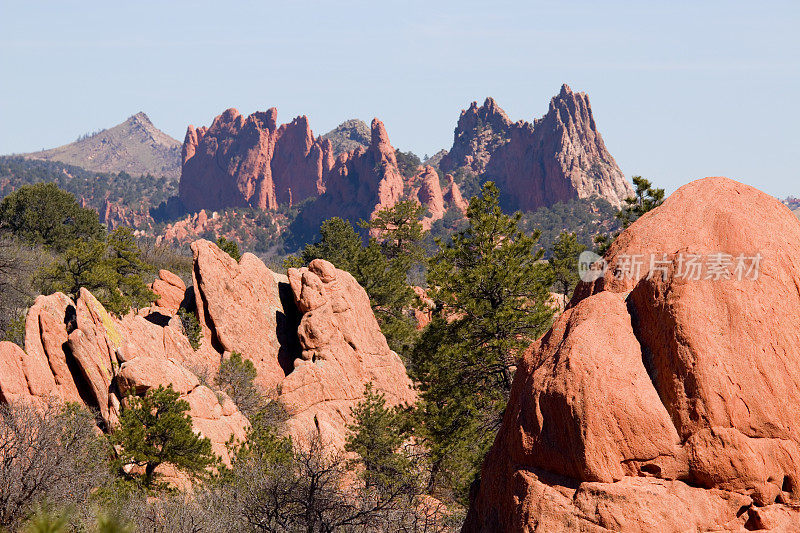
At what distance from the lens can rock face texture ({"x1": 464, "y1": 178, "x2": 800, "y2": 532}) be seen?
9.24m

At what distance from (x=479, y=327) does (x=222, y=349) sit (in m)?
17.8

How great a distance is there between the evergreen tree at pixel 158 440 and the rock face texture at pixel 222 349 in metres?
1.72

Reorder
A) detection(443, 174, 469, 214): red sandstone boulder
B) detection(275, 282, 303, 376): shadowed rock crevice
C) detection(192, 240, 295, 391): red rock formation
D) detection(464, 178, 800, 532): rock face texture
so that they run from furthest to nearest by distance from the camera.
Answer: detection(443, 174, 469, 214): red sandstone boulder, detection(275, 282, 303, 376): shadowed rock crevice, detection(192, 240, 295, 391): red rock formation, detection(464, 178, 800, 532): rock face texture

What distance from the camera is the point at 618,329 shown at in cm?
1048

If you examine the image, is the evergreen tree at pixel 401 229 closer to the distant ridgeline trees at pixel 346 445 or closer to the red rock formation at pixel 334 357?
the red rock formation at pixel 334 357

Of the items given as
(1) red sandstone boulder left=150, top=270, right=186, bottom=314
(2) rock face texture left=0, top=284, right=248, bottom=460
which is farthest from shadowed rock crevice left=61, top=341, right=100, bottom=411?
(1) red sandstone boulder left=150, top=270, right=186, bottom=314

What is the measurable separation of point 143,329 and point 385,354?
11989mm

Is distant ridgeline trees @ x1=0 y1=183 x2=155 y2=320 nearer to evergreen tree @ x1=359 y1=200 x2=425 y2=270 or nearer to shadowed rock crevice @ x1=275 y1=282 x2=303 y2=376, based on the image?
shadowed rock crevice @ x1=275 y1=282 x2=303 y2=376

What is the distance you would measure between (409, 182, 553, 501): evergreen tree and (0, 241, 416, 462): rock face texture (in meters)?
7.92

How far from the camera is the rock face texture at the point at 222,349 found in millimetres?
24359

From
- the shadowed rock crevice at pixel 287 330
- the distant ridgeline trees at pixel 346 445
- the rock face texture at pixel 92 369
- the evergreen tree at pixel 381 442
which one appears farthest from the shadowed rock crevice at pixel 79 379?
the shadowed rock crevice at pixel 287 330

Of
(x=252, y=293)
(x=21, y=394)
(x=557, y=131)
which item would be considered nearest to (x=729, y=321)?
(x=21, y=394)

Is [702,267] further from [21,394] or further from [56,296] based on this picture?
[56,296]

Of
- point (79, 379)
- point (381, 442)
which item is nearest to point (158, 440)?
point (79, 379)
